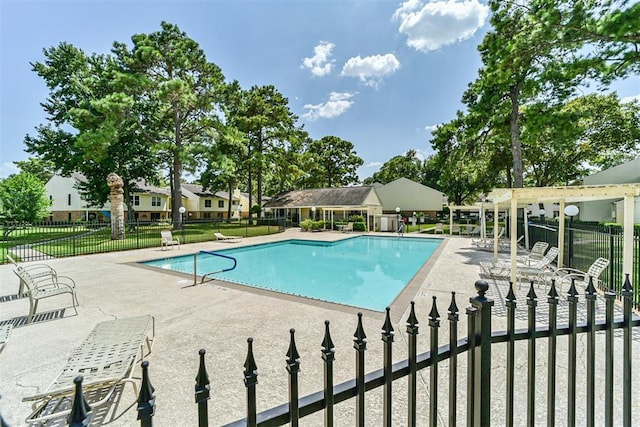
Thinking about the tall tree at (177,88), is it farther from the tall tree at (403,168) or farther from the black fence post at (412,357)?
the tall tree at (403,168)

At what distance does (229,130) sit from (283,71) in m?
7.68

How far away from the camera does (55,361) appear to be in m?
3.86

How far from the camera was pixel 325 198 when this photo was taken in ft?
109

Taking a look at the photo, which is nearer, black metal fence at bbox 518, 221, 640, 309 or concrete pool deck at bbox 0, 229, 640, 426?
concrete pool deck at bbox 0, 229, 640, 426

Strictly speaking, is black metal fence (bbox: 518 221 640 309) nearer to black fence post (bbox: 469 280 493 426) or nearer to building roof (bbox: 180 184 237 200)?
black fence post (bbox: 469 280 493 426)

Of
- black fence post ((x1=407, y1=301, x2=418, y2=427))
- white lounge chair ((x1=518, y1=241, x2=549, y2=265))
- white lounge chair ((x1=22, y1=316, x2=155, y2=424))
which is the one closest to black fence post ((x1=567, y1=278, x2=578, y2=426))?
black fence post ((x1=407, y1=301, x2=418, y2=427))

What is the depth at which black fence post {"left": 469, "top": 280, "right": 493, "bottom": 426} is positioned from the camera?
5.34 ft

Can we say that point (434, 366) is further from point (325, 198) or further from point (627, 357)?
point (325, 198)

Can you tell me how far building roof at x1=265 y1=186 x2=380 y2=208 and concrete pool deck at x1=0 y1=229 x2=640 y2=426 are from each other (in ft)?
74.6

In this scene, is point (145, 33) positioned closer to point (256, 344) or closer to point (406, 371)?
point (256, 344)

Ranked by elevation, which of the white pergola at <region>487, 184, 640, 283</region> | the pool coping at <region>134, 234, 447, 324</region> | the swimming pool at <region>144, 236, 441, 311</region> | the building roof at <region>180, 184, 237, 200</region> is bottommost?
the swimming pool at <region>144, 236, 441, 311</region>

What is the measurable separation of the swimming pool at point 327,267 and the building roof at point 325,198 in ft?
35.6

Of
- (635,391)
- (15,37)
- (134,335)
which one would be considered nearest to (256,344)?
(134,335)

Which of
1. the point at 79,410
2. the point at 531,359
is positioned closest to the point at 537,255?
the point at 531,359
